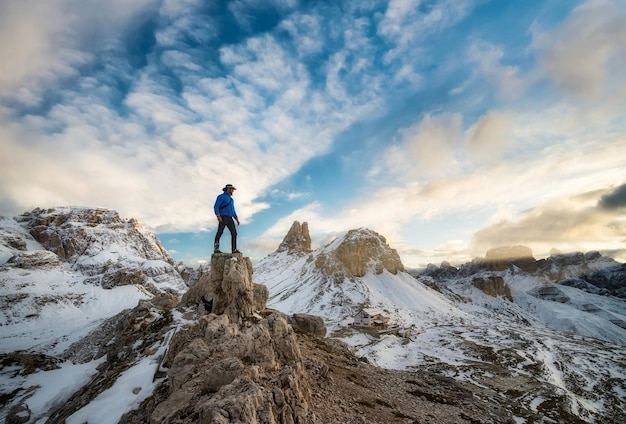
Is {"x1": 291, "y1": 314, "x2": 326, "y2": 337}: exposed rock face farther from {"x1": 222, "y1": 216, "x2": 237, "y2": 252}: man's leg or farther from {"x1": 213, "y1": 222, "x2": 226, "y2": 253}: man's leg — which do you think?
{"x1": 222, "y1": 216, "x2": 237, "y2": 252}: man's leg

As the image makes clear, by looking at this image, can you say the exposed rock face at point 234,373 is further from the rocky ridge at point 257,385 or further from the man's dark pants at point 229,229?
the man's dark pants at point 229,229

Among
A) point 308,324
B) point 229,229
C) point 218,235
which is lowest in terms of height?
point 308,324

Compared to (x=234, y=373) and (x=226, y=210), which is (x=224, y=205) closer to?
(x=226, y=210)

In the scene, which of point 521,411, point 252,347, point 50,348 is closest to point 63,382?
point 252,347


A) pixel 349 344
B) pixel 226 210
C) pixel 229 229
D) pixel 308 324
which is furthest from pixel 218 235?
pixel 349 344

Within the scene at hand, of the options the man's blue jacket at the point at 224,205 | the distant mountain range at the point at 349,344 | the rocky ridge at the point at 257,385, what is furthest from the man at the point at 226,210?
the distant mountain range at the point at 349,344

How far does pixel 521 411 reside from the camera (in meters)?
37.9

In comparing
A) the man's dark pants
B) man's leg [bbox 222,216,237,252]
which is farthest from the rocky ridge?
the man's dark pants

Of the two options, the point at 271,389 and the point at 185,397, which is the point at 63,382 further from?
the point at 271,389

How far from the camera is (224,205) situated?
74.1 feet

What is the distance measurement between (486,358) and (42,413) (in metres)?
83.0

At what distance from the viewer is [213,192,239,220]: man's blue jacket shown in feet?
73.6

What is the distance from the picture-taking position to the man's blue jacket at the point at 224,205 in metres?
22.4

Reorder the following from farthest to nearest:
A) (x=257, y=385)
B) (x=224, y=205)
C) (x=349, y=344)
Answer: (x=349, y=344) → (x=224, y=205) → (x=257, y=385)
